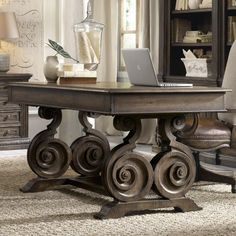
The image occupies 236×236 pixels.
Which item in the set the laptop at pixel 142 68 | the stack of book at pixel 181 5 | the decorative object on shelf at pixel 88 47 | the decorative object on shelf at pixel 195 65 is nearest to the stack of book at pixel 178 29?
the stack of book at pixel 181 5

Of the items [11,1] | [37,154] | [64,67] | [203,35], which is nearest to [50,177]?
[37,154]

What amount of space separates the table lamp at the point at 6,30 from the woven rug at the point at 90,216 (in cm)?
211

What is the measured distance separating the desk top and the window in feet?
12.8

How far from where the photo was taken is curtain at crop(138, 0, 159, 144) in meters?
7.15

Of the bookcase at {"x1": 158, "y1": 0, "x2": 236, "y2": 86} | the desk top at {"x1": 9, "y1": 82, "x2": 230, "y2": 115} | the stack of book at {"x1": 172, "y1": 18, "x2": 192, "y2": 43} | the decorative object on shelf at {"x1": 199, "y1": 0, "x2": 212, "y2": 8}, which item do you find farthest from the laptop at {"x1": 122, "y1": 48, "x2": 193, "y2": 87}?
the stack of book at {"x1": 172, "y1": 18, "x2": 192, "y2": 43}

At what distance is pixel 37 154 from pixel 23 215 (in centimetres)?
82

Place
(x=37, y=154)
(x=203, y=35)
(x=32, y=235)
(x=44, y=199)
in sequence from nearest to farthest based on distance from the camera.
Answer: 1. (x=32, y=235)
2. (x=44, y=199)
3. (x=37, y=154)
4. (x=203, y=35)

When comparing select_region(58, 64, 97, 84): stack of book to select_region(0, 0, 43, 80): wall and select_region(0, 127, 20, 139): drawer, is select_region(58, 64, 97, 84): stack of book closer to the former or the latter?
select_region(0, 127, 20, 139): drawer

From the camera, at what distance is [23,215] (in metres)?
3.91

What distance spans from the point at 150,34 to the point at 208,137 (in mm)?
2792

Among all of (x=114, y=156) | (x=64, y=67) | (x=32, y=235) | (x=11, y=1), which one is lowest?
(x=32, y=235)

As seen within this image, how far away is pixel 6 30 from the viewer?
6.72 meters

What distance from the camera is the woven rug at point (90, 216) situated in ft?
11.7

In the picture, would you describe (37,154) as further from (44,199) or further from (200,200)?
(200,200)
